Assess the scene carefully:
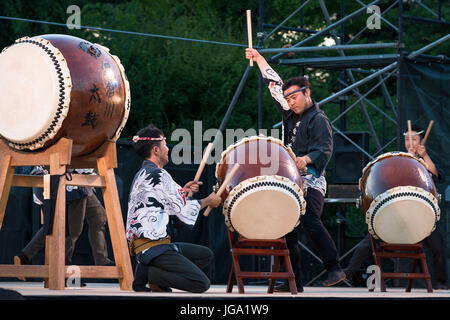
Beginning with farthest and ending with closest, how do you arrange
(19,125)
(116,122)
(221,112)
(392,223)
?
(221,112)
(392,223)
(116,122)
(19,125)

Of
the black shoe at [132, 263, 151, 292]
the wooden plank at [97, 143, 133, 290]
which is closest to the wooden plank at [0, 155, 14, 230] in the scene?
the wooden plank at [97, 143, 133, 290]

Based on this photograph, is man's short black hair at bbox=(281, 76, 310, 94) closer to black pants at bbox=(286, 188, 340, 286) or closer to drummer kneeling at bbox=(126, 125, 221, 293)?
black pants at bbox=(286, 188, 340, 286)

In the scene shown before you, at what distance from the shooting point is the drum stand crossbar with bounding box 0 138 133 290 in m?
4.38

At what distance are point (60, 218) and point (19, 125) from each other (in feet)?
1.80

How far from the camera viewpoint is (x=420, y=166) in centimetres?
540

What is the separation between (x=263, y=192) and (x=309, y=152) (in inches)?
30.8

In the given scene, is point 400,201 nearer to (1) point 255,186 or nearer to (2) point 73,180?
(1) point 255,186

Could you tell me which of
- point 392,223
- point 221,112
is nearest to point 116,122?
point 392,223

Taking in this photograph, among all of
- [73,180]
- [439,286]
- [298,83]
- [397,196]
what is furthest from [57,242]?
[439,286]

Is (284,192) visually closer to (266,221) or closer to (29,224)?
(266,221)

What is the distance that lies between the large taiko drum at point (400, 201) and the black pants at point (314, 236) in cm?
37

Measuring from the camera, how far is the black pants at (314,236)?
16.8 ft

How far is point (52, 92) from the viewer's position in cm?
430

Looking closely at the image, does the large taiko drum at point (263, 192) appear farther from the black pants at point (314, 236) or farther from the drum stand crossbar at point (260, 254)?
the black pants at point (314, 236)
